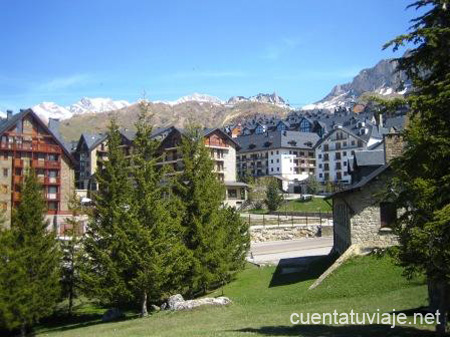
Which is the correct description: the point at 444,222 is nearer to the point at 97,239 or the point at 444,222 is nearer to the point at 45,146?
the point at 97,239

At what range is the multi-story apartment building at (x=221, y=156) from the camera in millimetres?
96875

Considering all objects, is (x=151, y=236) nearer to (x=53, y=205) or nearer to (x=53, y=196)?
(x=53, y=196)

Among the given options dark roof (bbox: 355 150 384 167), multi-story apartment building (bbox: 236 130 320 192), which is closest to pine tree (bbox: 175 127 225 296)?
dark roof (bbox: 355 150 384 167)

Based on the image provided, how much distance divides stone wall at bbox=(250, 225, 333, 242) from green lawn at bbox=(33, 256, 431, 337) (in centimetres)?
2724

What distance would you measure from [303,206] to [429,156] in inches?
2924

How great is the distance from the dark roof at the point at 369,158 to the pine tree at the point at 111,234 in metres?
15.4

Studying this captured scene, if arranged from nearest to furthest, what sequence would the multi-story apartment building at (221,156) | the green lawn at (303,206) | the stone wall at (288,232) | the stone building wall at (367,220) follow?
the stone building wall at (367,220)
the stone wall at (288,232)
the green lawn at (303,206)
the multi-story apartment building at (221,156)

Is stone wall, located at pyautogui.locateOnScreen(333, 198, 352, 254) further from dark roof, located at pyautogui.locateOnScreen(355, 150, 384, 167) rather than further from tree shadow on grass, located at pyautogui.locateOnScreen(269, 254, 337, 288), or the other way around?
dark roof, located at pyautogui.locateOnScreen(355, 150, 384, 167)

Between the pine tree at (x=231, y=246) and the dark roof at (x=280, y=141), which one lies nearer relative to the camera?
the pine tree at (x=231, y=246)

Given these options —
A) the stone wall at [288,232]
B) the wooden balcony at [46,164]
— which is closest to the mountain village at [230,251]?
the stone wall at [288,232]

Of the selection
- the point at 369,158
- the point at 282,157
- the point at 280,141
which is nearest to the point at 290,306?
the point at 369,158

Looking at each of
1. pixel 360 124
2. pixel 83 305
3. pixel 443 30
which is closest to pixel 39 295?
pixel 83 305

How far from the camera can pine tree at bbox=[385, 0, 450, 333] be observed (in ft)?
40.9

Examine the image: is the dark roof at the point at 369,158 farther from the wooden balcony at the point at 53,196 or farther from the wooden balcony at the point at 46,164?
the wooden balcony at the point at 46,164
